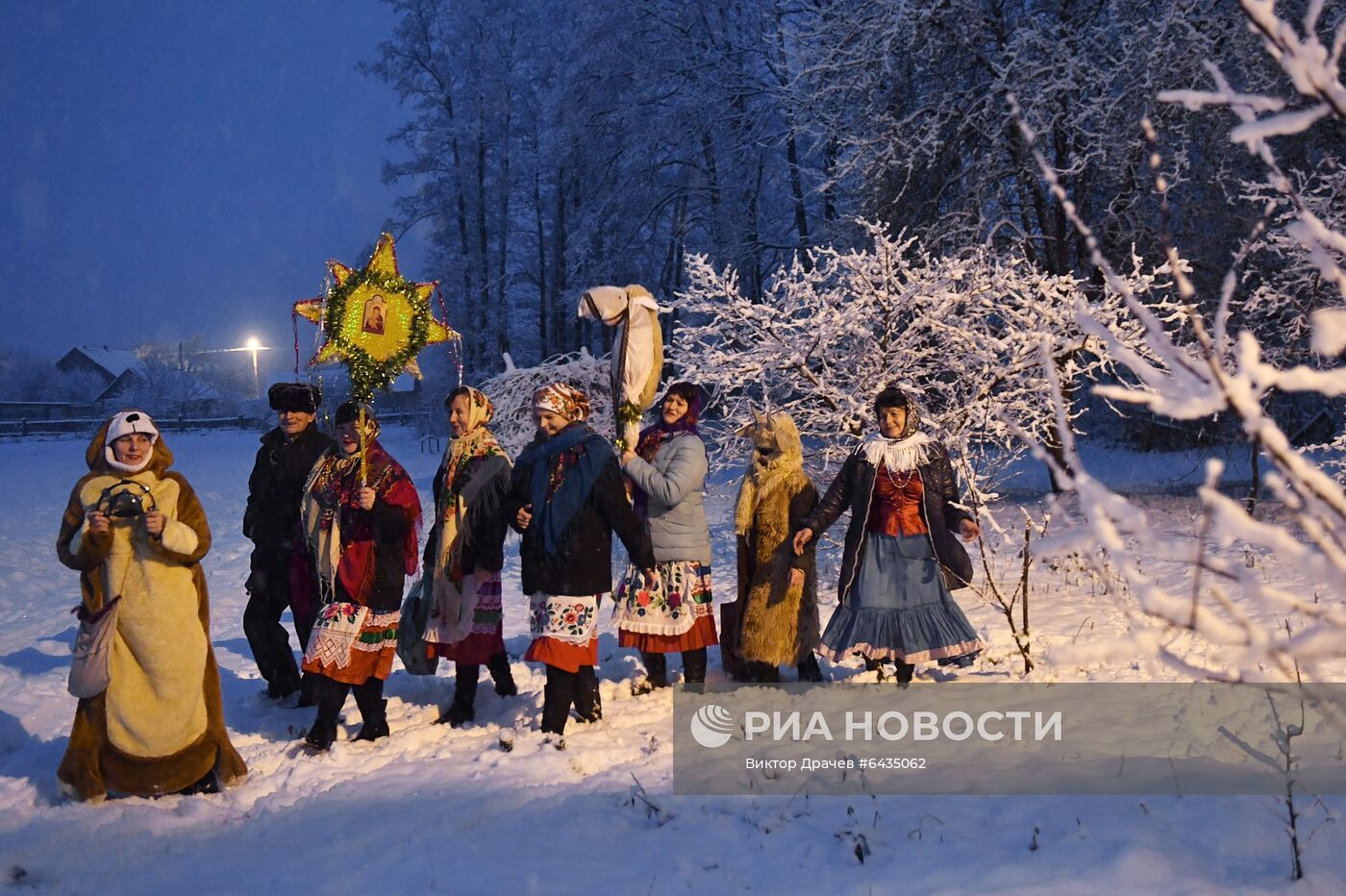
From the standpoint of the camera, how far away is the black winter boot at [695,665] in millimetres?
5633

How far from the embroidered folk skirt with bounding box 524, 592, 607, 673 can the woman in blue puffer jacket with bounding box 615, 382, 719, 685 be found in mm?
608

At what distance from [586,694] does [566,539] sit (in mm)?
838

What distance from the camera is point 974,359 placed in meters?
7.23

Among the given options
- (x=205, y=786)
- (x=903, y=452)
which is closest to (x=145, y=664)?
(x=205, y=786)

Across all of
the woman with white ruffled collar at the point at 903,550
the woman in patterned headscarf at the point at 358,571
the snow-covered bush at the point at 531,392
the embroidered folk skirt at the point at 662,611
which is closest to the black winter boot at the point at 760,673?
the embroidered folk skirt at the point at 662,611

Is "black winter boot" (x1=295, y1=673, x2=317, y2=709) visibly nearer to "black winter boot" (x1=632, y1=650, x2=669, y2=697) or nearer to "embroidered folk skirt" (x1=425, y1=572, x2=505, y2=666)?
"embroidered folk skirt" (x1=425, y1=572, x2=505, y2=666)

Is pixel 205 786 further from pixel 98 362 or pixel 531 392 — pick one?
pixel 98 362

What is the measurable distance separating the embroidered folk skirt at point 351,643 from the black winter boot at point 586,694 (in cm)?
95

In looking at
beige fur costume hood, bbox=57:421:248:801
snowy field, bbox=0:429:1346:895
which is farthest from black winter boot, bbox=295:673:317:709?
beige fur costume hood, bbox=57:421:248:801

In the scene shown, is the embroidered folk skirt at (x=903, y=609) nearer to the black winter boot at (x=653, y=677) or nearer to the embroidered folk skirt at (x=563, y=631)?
the black winter boot at (x=653, y=677)

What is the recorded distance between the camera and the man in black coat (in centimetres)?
573

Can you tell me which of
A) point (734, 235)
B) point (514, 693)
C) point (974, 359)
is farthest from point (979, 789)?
point (734, 235)

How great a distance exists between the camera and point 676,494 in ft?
17.5

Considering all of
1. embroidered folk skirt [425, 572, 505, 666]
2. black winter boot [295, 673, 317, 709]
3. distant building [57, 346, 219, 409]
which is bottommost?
black winter boot [295, 673, 317, 709]
